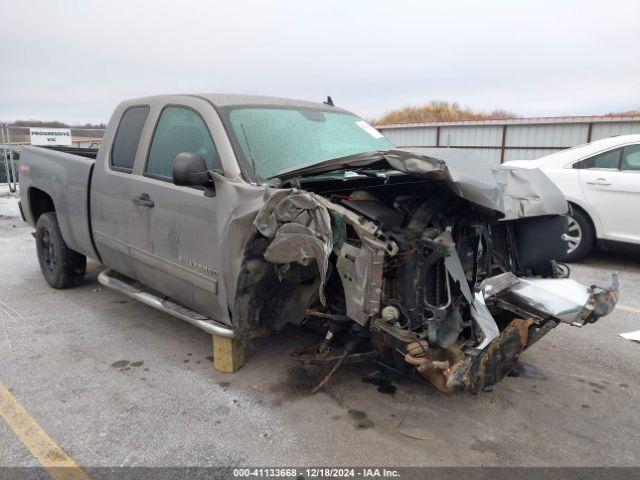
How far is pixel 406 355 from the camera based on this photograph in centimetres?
272

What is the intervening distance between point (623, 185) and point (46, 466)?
6.42 meters

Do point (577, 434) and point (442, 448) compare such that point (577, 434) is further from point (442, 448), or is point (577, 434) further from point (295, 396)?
point (295, 396)

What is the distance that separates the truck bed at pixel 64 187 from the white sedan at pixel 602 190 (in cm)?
560

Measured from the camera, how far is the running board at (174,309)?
3.23 m

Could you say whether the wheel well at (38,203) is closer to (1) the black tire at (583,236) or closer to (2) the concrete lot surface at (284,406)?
(2) the concrete lot surface at (284,406)

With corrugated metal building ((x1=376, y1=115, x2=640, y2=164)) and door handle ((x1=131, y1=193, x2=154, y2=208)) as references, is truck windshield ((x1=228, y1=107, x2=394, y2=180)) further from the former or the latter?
corrugated metal building ((x1=376, y1=115, x2=640, y2=164))

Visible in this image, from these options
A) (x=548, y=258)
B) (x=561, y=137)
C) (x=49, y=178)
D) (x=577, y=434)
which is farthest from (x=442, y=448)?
(x=561, y=137)

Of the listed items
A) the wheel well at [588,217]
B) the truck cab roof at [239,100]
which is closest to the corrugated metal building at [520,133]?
the wheel well at [588,217]

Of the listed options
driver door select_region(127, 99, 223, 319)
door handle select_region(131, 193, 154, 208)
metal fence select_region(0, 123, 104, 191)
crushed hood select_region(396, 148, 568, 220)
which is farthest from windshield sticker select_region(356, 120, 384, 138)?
metal fence select_region(0, 123, 104, 191)

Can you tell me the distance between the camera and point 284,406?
10.1 feet

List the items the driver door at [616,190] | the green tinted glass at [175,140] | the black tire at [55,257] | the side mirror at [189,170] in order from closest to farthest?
the side mirror at [189,170], the green tinted glass at [175,140], the black tire at [55,257], the driver door at [616,190]

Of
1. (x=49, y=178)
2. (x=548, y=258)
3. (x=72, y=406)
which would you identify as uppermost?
(x=49, y=178)

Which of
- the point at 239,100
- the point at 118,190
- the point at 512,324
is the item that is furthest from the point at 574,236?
the point at 118,190

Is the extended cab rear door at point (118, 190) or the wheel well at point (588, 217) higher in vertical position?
the extended cab rear door at point (118, 190)
